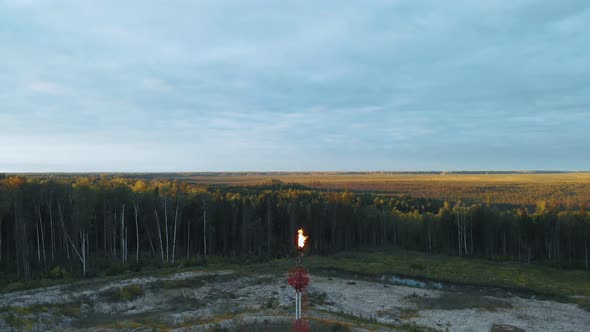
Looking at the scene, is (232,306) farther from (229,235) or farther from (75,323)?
(229,235)

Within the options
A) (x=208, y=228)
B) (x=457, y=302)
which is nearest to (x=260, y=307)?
(x=457, y=302)

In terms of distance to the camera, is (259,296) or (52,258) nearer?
(259,296)

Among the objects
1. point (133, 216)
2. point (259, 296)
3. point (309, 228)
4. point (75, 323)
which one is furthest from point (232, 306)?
point (309, 228)

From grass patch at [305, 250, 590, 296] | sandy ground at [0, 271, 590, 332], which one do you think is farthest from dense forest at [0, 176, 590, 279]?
sandy ground at [0, 271, 590, 332]

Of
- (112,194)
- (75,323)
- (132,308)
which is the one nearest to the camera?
(75,323)

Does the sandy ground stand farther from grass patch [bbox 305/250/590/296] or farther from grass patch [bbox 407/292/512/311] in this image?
grass patch [bbox 305/250/590/296]
